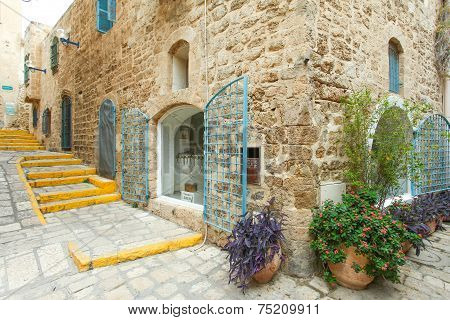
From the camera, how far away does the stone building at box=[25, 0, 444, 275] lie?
2389 millimetres

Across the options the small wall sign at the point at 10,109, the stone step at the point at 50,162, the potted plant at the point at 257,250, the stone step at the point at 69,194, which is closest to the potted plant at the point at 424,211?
the potted plant at the point at 257,250

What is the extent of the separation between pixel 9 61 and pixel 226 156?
694 inches

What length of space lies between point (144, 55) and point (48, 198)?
11.2ft

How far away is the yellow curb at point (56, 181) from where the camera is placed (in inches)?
200

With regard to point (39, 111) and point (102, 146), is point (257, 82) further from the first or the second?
point (39, 111)

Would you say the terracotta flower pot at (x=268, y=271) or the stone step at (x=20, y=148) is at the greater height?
the stone step at (x=20, y=148)

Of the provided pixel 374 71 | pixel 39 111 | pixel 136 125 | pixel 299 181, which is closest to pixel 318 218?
pixel 299 181

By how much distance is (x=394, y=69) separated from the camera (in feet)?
13.8

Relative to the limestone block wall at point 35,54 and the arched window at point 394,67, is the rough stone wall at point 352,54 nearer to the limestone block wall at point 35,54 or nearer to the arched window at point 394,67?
the arched window at point 394,67

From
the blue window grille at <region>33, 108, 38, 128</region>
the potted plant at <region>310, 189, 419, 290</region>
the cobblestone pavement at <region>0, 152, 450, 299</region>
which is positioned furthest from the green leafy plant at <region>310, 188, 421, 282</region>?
the blue window grille at <region>33, 108, 38, 128</region>

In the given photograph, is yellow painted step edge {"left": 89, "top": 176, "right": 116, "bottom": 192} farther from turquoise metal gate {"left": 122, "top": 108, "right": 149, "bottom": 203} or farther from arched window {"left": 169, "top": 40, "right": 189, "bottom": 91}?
arched window {"left": 169, "top": 40, "right": 189, "bottom": 91}

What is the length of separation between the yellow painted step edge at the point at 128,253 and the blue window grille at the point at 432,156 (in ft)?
13.9

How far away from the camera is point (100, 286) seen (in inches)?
87.3

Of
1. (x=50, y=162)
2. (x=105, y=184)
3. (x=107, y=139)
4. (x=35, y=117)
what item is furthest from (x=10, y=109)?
(x=105, y=184)
